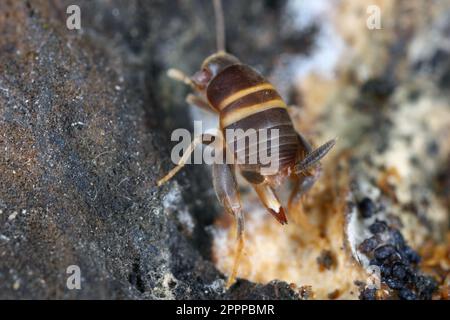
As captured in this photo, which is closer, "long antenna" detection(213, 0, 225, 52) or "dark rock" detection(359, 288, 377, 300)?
"dark rock" detection(359, 288, 377, 300)

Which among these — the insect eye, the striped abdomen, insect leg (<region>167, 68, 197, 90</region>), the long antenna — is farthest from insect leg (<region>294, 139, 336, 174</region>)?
the long antenna

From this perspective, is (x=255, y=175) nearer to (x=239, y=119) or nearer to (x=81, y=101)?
(x=239, y=119)

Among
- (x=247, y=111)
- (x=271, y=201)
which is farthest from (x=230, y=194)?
(x=247, y=111)

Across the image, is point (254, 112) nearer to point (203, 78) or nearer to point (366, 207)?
point (203, 78)

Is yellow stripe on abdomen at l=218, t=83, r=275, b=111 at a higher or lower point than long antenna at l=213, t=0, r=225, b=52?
lower

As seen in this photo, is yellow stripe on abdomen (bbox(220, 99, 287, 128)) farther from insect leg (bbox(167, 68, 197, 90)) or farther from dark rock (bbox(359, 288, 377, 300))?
dark rock (bbox(359, 288, 377, 300))
